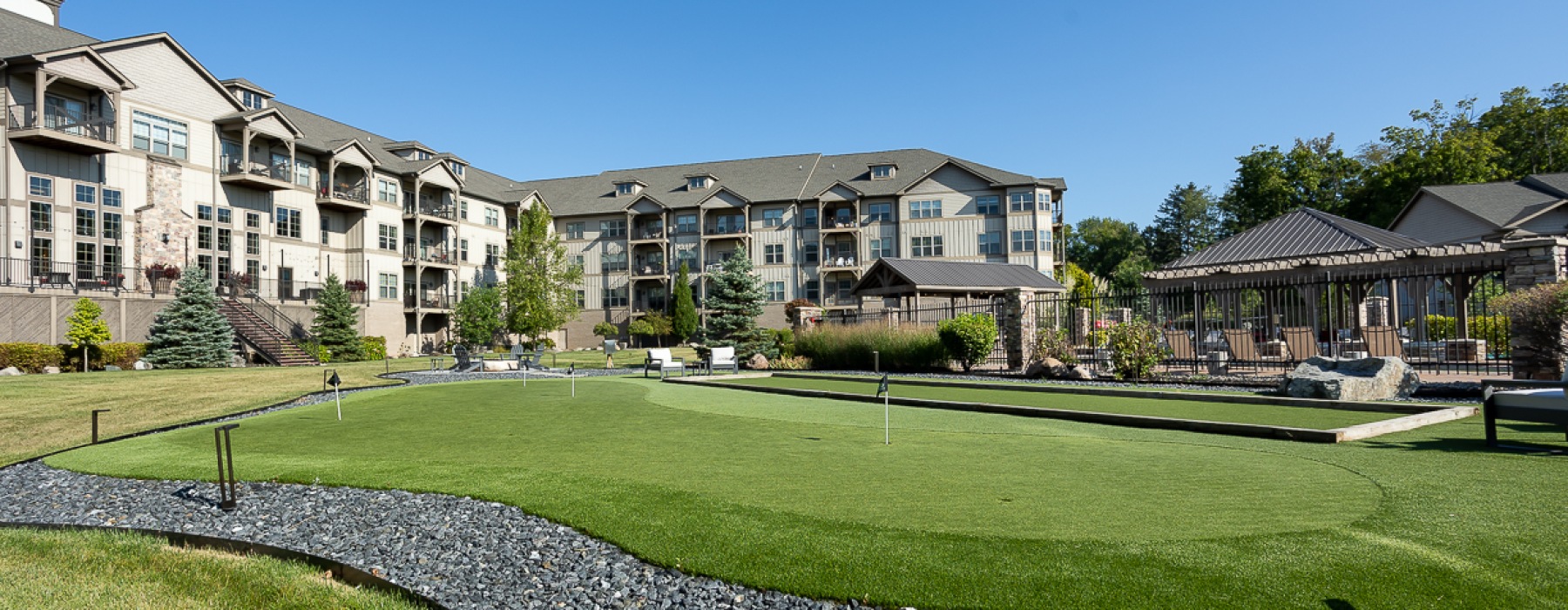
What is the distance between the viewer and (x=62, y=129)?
29.2 metres

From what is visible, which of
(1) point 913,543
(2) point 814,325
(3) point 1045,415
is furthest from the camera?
(2) point 814,325

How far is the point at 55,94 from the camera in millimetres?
30016

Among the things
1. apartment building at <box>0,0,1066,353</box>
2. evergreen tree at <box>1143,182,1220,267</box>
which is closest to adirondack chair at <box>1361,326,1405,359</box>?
apartment building at <box>0,0,1066,353</box>

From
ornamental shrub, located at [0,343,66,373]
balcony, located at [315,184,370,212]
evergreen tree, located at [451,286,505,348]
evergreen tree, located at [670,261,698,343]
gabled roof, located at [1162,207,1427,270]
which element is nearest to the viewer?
gabled roof, located at [1162,207,1427,270]

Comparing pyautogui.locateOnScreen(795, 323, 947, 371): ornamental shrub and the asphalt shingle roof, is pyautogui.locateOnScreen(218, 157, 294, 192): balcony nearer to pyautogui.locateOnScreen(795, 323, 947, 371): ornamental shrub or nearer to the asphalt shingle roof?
the asphalt shingle roof

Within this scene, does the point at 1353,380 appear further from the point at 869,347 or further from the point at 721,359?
the point at 721,359

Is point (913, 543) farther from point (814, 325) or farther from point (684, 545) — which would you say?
point (814, 325)

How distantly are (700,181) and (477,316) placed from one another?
A: 19.3m

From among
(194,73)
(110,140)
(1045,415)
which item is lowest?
(1045,415)

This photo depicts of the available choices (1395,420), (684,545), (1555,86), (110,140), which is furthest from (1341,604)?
(1555,86)

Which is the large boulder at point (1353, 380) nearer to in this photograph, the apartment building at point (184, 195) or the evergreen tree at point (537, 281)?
the apartment building at point (184, 195)

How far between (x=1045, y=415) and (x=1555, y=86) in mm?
55941

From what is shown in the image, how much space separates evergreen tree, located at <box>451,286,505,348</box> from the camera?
144 ft

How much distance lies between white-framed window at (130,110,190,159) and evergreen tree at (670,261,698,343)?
26386 millimetres
